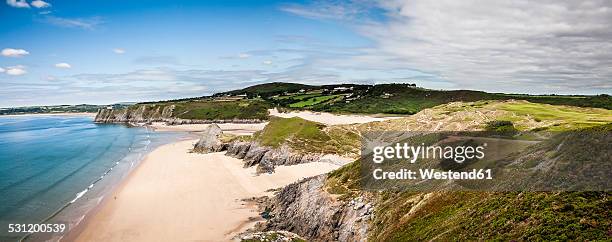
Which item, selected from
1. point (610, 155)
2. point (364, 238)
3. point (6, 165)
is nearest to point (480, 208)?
point (610, 155)

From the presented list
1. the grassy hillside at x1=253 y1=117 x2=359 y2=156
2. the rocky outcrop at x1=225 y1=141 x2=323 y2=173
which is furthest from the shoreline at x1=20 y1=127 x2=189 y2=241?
the grassy hillside at x1=253 y1=117 x2=359 y2=156

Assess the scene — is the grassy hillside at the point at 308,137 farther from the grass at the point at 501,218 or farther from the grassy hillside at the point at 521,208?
the grass at the point at 501,218

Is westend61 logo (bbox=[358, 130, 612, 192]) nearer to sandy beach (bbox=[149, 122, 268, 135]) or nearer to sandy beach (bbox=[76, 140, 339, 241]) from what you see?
sandy beach (bbox=[76, 140, 339, 241])

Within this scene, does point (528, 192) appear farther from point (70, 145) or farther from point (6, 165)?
point (70, 145)

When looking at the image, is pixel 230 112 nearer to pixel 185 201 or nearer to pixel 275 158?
pixel 275 158

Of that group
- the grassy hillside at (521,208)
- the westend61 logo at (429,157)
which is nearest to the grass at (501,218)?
the grassy hillside at (521,208)

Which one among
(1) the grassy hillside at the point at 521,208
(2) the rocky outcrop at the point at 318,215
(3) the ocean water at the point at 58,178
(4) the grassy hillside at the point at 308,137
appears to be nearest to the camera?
(1) the grassy hillside at the point at 521,208

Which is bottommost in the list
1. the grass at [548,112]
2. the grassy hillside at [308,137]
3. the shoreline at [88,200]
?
the shoreline at [88,200]

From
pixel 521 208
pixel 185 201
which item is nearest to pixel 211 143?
pixel 185 201
